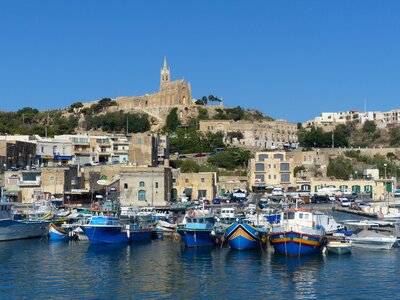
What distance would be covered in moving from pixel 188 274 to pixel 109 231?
11396 mm

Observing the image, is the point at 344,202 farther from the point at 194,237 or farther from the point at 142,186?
the point at 194,237

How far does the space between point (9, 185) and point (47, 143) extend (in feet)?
62.6

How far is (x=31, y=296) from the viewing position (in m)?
25.5

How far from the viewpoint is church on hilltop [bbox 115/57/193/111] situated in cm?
11994

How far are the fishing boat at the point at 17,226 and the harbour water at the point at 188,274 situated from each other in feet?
11.6

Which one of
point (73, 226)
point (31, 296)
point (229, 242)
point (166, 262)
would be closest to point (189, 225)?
point (229, 242)

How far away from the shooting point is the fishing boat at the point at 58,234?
142ft

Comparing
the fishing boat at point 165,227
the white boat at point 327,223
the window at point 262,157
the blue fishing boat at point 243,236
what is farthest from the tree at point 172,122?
the blue fishing boat at point 243,236

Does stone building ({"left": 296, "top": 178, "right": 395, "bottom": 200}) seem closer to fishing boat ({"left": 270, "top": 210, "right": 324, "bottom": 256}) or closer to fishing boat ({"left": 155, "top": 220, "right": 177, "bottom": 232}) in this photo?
fishing boat ({"left": 155, "top": 220, "right": 177, "bottom": 232})

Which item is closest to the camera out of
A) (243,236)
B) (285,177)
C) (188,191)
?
(243,236)

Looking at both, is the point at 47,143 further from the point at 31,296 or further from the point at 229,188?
the point at 31,296

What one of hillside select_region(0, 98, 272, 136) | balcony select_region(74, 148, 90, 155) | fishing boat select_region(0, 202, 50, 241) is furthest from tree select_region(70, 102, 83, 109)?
fishing boat select_region(0, 202, 50, 241)

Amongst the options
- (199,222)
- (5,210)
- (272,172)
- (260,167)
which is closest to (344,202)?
(272,172)

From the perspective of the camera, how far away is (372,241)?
3753 cm
